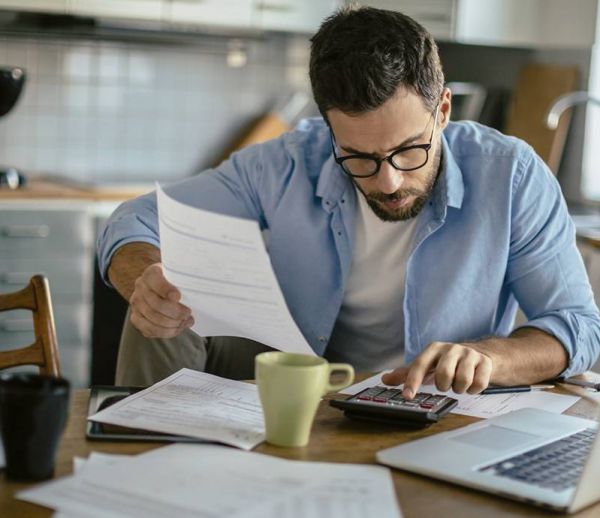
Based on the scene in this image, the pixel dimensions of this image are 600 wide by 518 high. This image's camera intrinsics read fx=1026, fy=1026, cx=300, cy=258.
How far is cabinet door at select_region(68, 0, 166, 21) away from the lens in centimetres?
371

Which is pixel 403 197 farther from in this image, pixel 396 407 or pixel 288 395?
pixel 288 395

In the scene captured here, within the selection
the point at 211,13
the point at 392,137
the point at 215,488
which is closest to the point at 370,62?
the point at 392,137

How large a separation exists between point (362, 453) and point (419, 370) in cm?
20

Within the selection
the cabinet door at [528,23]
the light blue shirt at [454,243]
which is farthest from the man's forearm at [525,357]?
the cabinet door at [528,23]

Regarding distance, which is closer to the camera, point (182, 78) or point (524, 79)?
point (182, 78)

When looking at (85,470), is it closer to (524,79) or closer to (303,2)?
(303,2)

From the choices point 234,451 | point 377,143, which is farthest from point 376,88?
point 234,451

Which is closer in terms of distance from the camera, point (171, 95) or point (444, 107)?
point (444, 107)

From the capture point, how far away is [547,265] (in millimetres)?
1827

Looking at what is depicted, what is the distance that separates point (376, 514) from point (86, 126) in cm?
336

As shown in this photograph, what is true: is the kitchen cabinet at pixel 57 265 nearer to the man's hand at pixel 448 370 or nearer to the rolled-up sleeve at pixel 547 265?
the rolled-up sleeve at pixel 547 265

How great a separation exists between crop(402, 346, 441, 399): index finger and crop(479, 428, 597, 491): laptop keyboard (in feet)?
0.66

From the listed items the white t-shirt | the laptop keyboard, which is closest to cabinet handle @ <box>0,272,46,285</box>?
the white t-shirt

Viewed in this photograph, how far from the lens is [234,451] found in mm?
1165
